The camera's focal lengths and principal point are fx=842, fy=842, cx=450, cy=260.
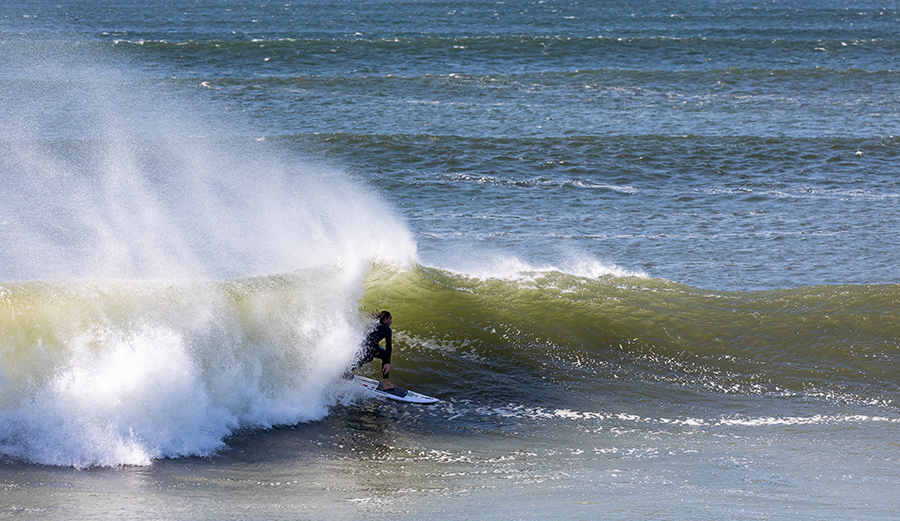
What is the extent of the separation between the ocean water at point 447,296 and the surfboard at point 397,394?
0.60 feet

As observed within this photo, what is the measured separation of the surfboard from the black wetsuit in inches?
8.8

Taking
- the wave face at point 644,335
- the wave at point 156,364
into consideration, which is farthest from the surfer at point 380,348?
the wave face at point 644,335

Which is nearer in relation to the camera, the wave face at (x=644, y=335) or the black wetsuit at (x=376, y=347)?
the black wetsuit at (x=376, y=347)

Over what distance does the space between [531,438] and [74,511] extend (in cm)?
431

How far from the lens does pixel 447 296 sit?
475 inches

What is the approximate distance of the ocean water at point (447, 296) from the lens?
7555mm

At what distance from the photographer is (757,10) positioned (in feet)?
192

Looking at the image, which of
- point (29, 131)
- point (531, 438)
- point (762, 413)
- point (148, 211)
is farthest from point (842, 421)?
point (29, 131)

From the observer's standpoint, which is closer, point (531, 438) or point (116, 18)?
point (531, 438)

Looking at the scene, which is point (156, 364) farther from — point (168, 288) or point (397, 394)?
point (397, 394)

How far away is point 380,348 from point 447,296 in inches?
99.1

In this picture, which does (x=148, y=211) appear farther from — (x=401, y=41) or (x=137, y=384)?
(x=401, y=41)

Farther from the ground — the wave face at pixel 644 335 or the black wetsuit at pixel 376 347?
the black wetsuit at pixel 376 347

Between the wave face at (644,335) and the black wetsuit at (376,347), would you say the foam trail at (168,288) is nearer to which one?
the black wetsuit at (376,347)
